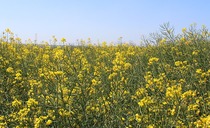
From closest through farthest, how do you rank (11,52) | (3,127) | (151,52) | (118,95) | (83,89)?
(3,127) < (118,95) < (83,89) < (11,52) < (151,52)

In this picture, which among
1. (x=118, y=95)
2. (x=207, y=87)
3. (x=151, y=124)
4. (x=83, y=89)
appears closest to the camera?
(x=151, y=124)

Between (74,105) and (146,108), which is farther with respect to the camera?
(74,105)

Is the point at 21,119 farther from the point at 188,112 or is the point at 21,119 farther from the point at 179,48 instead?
the point at 179,48

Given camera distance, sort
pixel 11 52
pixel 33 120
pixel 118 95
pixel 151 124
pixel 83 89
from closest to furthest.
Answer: pixel 151 124 < pixel 33 120 < pixel 118 95 < pixel 83 89 < pixel 11 52

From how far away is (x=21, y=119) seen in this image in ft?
10.2

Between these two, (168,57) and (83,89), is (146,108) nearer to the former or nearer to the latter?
(83,89)

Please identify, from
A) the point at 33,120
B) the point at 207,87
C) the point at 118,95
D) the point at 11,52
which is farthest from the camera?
the point at 11,52

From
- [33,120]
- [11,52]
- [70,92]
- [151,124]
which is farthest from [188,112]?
[11,52]

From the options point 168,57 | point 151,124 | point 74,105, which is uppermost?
point 168,57

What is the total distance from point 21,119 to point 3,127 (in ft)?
0.57

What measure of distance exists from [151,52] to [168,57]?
0.97m

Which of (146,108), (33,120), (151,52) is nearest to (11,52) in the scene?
(151,52)

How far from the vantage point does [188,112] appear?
113 inches

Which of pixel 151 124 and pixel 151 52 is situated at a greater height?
pixel 151 52
